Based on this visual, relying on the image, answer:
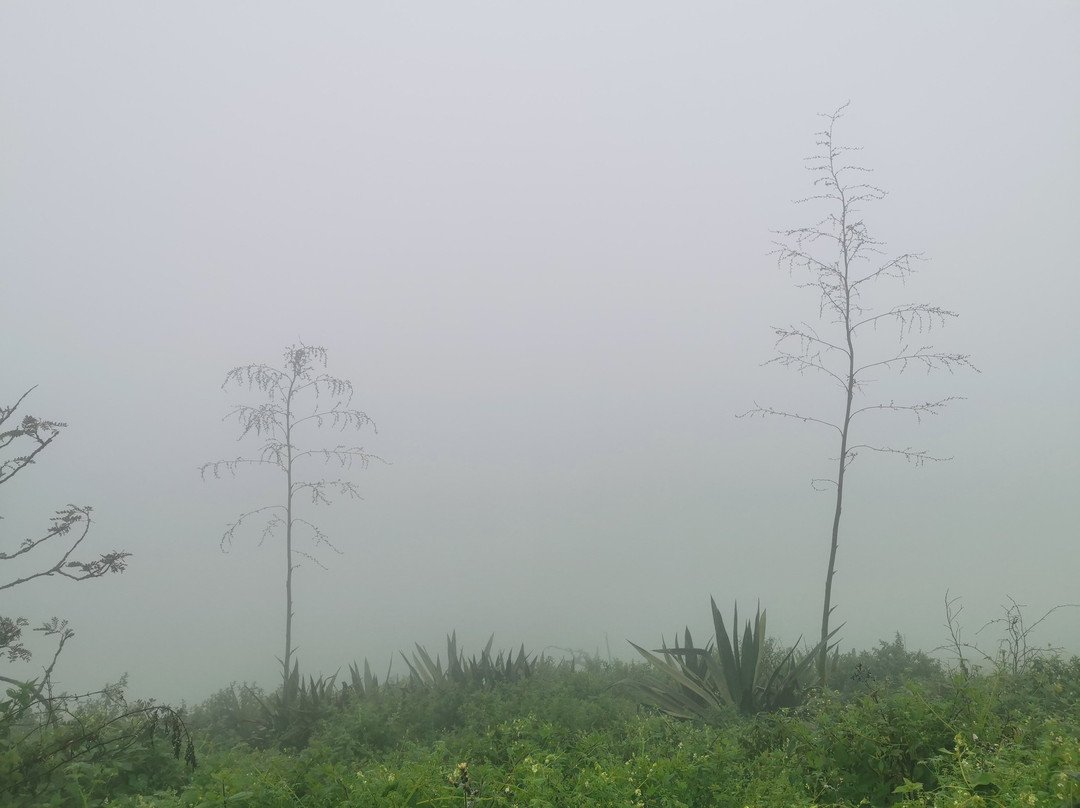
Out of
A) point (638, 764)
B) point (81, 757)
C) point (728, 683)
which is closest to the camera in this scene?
point (638, 764)

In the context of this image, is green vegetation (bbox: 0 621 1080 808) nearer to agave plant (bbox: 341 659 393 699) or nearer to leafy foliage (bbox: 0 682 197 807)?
leafy foliage (bbox: 0 682 197 807)

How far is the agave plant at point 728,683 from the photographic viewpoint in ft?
19.4

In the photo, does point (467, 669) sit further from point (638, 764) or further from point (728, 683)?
point (638, 764)

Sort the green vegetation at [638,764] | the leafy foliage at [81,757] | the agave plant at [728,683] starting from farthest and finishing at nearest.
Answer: the agave plant at [728,683] < the leafy foliage at [81,757] < the green vegetation at [638,764]

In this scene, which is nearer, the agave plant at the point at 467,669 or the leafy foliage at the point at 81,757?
the leafy foliage at the point at 81,757

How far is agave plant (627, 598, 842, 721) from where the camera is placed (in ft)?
19.4

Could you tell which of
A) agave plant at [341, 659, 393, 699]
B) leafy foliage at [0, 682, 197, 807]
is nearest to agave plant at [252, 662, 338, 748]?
agave plant at [341, 659, 393, 699]

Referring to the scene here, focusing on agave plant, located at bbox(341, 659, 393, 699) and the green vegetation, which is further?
agave plant, located at bbox(341, 659, 393, 699)

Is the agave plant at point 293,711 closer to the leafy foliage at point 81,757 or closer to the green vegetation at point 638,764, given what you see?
the green vegetation at point 638,764

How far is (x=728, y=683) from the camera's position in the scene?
6031 mm

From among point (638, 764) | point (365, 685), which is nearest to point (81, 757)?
point (638, 764)

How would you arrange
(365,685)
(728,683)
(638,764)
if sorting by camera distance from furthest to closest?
(365,685), (728,683), (638,764)

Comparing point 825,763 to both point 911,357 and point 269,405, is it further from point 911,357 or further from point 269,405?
point 269,405

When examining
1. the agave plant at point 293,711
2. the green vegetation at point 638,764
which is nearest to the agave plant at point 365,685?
the agave plant at point 293,711
